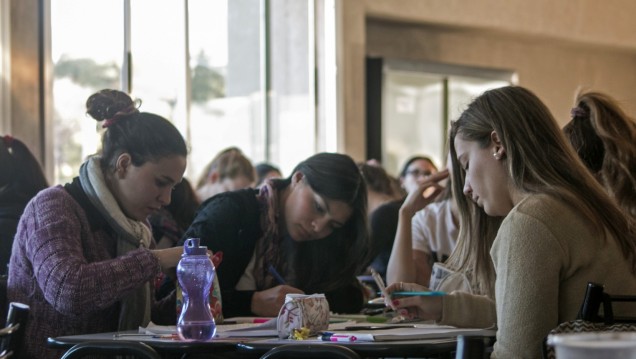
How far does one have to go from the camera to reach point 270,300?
11.3 feet

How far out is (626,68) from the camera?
13.7m

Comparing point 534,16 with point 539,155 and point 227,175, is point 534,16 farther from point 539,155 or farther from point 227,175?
point 539,155

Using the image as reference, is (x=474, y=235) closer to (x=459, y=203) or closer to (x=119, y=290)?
(x=459, y=203)

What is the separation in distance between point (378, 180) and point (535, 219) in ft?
12.1

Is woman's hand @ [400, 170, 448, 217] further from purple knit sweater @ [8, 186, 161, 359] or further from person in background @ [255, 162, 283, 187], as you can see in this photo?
person in background @ [255, 162, 283, 187]

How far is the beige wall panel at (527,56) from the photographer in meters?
11.3

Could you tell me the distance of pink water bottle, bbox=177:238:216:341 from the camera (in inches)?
104

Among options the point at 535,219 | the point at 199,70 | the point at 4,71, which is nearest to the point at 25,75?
the point at 4,71

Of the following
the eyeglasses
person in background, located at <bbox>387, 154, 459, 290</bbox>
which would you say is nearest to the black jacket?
person in background, located at <bbox>387, 154, 459, 290</bbox>

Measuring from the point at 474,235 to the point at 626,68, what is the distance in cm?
1135

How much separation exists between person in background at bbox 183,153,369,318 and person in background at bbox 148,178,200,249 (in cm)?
99

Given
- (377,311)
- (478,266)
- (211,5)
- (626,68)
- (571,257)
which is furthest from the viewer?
(626,68)

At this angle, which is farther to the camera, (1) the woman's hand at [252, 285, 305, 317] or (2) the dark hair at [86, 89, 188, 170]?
(1) the woman's hand at [252, 285, 305, 317]

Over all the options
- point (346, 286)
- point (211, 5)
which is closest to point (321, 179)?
point (346, 286)
